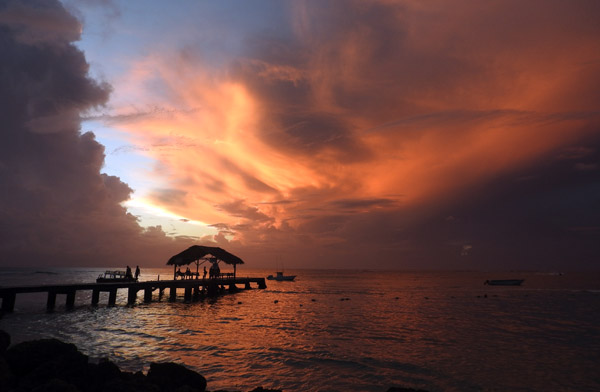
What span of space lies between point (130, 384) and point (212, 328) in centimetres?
1707

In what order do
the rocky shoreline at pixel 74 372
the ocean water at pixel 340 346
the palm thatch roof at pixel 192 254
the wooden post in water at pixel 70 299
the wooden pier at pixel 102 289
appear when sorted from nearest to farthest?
the rocky shoreline at pixel 74 372 → the ocean water at pixel 340 346 → the wooden pier at pixel 102 289 → the wooden post in water at pixel 70 299 → the palm thatch roof at pixel 192 254

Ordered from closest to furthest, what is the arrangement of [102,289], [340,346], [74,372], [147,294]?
[74,372], [340,346], [102,289], [147,294]

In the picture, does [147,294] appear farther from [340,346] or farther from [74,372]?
[74,372]

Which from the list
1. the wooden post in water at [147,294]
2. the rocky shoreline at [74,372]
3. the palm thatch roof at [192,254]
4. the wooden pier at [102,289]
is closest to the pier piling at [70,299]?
the wooden pier at [102,289]

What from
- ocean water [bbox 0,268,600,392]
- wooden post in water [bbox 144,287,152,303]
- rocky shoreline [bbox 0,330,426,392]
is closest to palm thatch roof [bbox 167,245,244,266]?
wooden post in water [bbox 144,287,152,303]

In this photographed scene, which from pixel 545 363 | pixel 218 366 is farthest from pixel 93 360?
pixel 545 363

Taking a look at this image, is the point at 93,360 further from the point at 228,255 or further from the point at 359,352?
the point at 228,255

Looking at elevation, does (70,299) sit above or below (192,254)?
below

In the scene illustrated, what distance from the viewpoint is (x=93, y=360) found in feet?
56.7

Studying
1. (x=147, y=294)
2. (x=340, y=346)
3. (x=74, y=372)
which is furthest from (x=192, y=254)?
(x=74, y=372)

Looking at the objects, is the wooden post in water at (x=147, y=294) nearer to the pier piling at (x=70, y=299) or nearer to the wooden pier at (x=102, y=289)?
the wooden pier at (x=102, y=289)

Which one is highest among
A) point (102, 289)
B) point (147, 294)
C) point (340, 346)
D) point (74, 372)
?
point (102, 289)

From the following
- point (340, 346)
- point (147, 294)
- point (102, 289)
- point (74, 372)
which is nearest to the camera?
point (74, 372)

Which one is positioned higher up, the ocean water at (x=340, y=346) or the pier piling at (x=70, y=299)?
the pier piling at (x=70, y=299)
